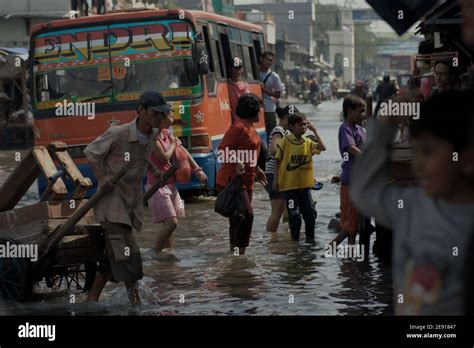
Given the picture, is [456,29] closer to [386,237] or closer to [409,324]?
[386,237]

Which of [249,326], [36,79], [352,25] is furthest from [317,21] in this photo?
[249,326]

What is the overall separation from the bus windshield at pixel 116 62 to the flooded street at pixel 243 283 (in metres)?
3.16

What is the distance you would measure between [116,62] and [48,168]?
7.87m

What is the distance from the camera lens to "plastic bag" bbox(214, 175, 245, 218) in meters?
10.9

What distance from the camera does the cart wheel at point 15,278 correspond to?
28.3 ft

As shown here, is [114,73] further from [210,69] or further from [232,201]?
[232,201]

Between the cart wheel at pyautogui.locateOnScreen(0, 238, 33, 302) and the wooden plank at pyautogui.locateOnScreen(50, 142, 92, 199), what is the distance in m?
0.60

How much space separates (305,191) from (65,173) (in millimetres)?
3791

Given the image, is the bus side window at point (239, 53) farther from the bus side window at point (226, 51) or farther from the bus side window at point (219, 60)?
the bus side window at point (219, 60)

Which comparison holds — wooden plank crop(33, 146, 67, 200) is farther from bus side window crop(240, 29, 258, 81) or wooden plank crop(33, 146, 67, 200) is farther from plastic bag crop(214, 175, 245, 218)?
bus side window crop(240, 29, 258, 81)

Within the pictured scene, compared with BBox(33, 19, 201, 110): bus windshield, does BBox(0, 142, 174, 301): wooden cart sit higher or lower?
lower

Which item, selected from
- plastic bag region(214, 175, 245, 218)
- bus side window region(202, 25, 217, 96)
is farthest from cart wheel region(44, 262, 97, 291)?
bus side window region(202, 25, 217, 96)

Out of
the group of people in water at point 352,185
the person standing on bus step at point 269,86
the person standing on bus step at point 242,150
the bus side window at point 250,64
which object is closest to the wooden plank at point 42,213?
the group of people in water at point 352,185

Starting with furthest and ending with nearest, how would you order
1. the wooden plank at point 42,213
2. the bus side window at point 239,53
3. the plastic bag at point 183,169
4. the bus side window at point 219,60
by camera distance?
the bus side window at point 239,53
the bus side window at point 219,60
the plastic bag at point 183,169
the wooden plank at point 42,213
